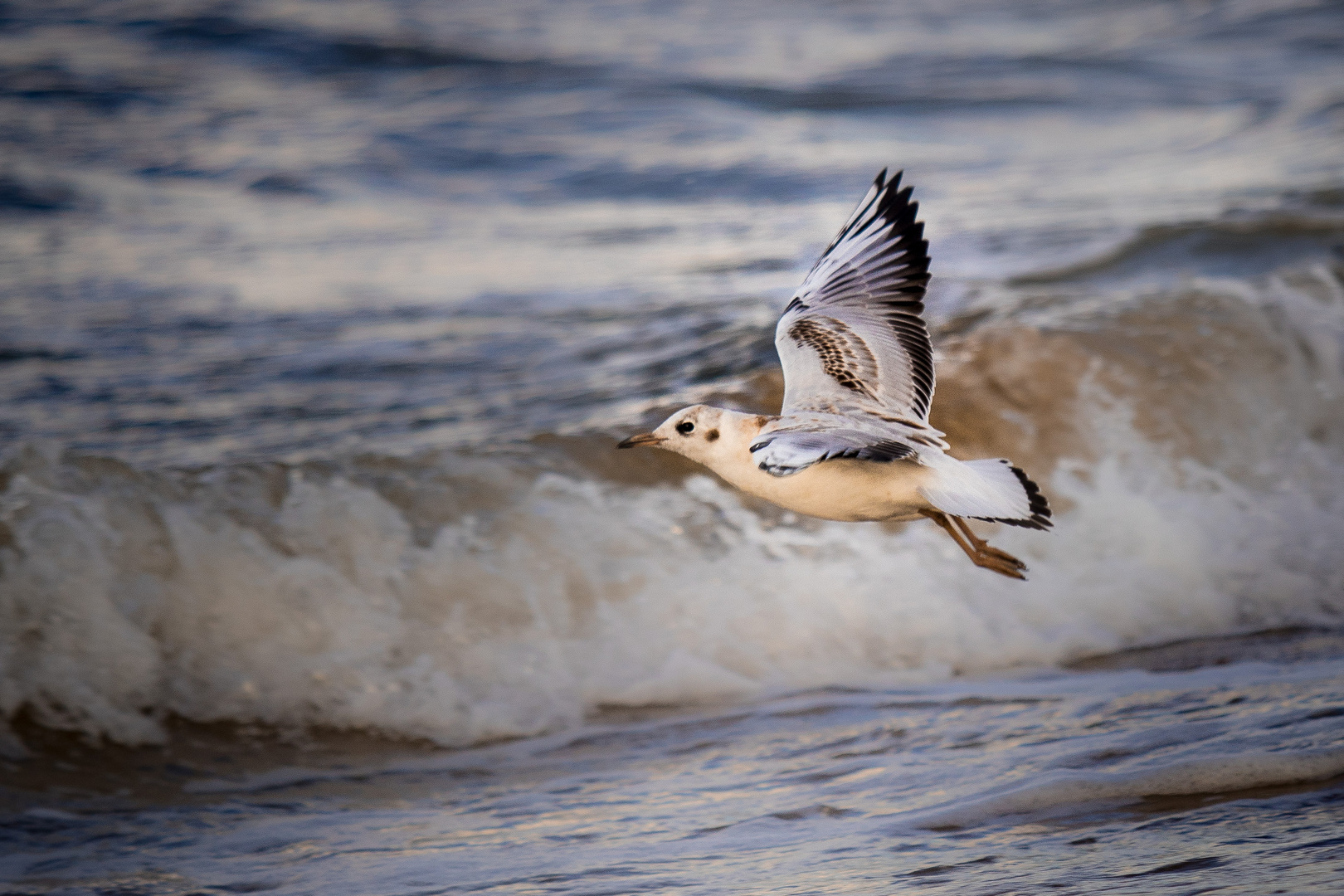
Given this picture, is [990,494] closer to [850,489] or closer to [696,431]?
[850,489]

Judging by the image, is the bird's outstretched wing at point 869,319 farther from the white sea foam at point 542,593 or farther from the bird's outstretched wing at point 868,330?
the white sea foam at point 542,593

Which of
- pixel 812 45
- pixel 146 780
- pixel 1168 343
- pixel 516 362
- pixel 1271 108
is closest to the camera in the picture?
pixel 146 780

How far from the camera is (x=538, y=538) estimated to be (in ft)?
20.7

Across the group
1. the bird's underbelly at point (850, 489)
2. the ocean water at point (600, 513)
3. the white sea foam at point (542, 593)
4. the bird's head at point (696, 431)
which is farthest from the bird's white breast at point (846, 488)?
the white sea foam at point (542, 593)

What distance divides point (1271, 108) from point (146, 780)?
39.6 ft

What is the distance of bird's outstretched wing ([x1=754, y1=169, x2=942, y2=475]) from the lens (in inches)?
140

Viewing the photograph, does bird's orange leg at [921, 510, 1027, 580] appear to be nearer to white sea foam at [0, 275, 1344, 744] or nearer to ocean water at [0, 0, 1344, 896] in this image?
ocean water at [0, 0, 1344, 896]

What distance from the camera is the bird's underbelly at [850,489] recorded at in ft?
10.2

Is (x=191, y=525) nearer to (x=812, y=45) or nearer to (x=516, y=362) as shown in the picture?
(x=516, y=362)

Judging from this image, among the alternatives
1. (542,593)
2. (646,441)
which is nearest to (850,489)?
(646,441)

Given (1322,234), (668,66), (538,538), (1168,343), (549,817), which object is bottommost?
(549,817)

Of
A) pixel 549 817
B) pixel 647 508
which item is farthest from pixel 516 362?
pixel 549 817

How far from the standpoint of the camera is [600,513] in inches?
254

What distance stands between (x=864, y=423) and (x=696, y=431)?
1.30 ft
